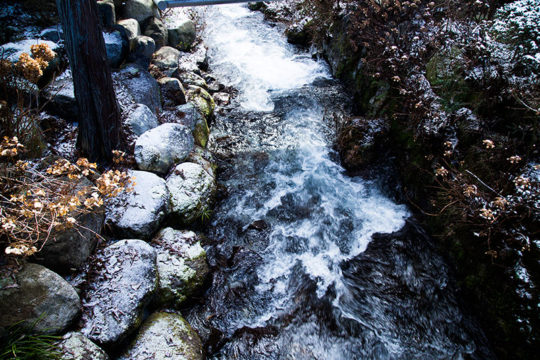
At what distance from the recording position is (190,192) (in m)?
4.46

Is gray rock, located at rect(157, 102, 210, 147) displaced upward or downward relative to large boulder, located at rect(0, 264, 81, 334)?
upward

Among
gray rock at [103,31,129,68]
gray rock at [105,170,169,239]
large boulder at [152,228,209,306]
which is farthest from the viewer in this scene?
gray rock at [103,31,129,68]

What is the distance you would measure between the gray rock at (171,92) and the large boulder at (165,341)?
4.33 m

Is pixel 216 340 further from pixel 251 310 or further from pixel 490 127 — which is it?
pixel 490 127

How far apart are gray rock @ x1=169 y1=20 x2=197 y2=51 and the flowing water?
324 centimetres

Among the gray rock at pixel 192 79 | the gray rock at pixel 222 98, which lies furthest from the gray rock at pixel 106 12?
the gray rock at pixel 222 98

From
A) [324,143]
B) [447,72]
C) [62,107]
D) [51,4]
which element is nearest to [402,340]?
[324,143]

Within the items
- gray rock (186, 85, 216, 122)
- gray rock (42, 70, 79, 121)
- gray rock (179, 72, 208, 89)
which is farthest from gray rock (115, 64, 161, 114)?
gray rock (179, 72, 208, 89)

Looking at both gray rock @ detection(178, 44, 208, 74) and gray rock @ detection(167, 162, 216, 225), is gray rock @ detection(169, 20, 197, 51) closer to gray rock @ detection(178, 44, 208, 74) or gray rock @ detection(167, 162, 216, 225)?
gray rock @ detection(178, 44, 208, 74)

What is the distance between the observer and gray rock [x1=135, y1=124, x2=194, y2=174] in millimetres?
4383

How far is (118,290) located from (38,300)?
2.22 feet

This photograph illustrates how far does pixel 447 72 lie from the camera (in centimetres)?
482

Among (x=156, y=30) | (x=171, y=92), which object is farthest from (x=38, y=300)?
(x=156, y=30)

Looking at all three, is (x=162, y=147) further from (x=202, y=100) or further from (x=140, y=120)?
(x=202, y=100)
